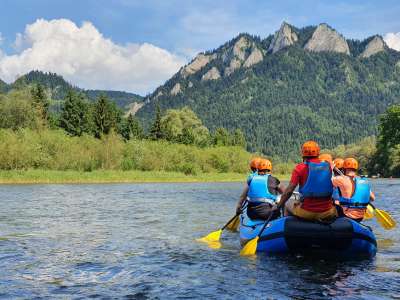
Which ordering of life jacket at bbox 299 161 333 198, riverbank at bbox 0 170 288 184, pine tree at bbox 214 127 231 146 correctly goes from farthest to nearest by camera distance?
pine tree at bbox 214 127 231 146, riverbank at bbox 0 170 288 184, life jacket at bbox 299 161 333 198

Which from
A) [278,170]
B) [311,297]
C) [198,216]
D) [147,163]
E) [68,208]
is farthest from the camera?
[278,170]

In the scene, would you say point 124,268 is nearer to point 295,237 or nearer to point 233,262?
point 233,262

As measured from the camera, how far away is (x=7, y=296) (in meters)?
7.84

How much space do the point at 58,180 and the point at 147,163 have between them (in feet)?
69.6

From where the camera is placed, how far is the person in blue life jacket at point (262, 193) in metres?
12.6

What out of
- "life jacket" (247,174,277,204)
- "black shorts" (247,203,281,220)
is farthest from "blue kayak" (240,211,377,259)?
"life jacket" (247,174,277,204)

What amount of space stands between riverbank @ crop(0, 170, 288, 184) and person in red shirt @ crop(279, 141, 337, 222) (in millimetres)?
45864

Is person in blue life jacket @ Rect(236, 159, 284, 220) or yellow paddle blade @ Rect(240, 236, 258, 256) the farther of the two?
person in blue life jacket @ Rect(236, 159, 284, 220)

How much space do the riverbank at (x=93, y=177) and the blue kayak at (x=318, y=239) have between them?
147 ft

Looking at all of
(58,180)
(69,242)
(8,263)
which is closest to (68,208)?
(69,242)

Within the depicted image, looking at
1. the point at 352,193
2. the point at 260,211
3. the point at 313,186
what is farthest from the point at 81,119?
the point at 313,186

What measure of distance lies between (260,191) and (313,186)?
281 centimetres

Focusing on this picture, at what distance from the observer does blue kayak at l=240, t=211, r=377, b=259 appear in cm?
1034

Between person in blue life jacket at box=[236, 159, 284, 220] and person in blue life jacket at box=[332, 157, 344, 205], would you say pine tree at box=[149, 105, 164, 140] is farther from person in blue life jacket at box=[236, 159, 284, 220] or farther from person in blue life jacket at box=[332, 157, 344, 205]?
person in blue life jacket at box=[236, 159, 284, 220]
